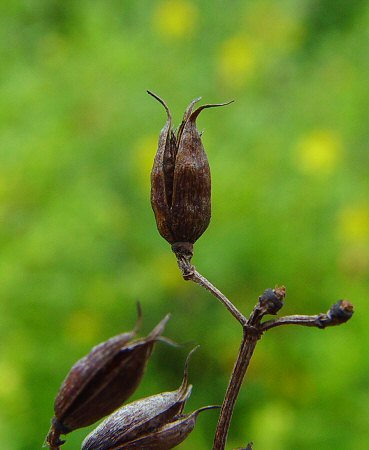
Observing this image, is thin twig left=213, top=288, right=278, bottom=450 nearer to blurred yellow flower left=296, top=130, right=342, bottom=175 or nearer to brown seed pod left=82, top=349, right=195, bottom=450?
brown seed pod left=82, top=349, right=195, bottom=450

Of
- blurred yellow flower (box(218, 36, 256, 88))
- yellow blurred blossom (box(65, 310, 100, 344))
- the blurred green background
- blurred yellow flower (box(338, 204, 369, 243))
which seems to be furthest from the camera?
blurred yellow flower (box(218, 36, 256, 88))

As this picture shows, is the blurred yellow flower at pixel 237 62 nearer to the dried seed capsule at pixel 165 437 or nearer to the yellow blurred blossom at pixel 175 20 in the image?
the yellow blurred blossom at pixel 175 20

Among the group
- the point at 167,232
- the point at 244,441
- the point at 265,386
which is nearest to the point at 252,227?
the point at 265,386

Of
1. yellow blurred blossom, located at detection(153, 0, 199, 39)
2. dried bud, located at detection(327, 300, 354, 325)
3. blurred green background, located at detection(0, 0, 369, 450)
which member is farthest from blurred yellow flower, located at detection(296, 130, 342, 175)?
dried bud, located at detection(327, 300, 354, 325)

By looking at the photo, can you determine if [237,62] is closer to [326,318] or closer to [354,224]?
[354,224]

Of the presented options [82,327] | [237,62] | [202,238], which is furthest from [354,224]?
[237,62]

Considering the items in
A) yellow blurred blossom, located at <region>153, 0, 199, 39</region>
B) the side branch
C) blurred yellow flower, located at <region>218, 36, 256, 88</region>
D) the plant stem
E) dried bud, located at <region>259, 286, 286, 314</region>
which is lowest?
the plant stem

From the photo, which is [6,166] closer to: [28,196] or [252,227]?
[28,196]

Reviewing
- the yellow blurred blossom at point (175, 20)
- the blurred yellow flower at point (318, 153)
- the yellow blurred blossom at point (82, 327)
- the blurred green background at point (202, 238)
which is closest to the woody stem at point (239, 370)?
the blurred green background at point (202, 238)

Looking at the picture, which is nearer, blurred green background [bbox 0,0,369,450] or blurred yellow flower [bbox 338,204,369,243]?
blurred green background [bbox 0,0,369,450]
